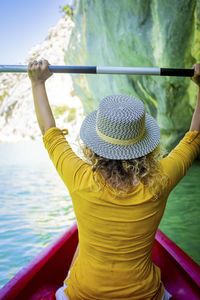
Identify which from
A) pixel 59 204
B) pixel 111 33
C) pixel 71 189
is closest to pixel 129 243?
pixel 71 189

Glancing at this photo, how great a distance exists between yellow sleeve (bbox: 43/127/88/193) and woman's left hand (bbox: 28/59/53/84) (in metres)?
0.38

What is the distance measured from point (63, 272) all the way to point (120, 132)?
5.11ft

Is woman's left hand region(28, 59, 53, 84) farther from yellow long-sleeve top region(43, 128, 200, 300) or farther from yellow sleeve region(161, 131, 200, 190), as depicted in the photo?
yellow sleeve region(161, 131, 200, 190)

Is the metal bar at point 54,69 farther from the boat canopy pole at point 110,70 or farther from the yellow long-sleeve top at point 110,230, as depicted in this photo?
the yellow long-sleeve top at point 110,230

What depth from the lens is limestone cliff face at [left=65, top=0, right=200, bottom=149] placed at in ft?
14.4

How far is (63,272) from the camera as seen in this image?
6.43ft

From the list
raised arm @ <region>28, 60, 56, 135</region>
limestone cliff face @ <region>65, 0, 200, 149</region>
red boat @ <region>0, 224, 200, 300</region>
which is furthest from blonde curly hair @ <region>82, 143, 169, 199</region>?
limestone cliff face @ <region>65, 0, 200, 149</region>

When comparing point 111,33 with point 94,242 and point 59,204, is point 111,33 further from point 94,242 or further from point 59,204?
point 94,242

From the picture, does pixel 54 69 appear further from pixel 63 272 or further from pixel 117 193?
pixel 63 272

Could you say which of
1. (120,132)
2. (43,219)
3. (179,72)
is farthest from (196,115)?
(43,219)

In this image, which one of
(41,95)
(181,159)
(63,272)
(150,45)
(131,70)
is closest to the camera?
(181,159)

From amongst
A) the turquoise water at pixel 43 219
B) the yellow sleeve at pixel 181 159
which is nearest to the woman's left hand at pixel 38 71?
the yellow sleeve at pixel 181 159

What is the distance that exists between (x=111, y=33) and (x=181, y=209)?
5134 millimetres

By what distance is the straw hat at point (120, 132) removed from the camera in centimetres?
87
